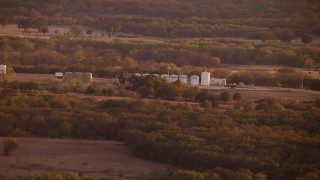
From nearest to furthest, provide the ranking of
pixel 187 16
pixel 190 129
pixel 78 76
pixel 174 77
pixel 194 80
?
pixel 190 129
pixel 194 80
pixel 78 76
pixel 174 77
pixel 187 16

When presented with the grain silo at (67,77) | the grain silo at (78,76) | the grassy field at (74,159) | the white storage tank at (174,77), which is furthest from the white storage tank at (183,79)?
the grassy field at (74,159)

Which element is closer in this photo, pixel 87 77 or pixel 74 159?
pixel 74 159

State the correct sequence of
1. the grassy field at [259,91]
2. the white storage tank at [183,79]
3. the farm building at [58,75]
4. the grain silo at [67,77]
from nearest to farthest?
the grassy field at [259,91] → the grain silo at [67,77] → the white storage tank at [183,79] → the farm building at [58,75]

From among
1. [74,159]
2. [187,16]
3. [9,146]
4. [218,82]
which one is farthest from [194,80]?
[187,16]

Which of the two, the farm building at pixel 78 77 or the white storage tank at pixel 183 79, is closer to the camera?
the farm building at pixel 78 77

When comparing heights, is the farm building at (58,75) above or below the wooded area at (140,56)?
below

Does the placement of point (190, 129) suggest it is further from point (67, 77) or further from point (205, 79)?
point (67, 77)

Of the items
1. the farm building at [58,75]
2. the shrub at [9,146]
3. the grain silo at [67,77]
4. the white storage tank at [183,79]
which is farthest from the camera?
the farm building at [58,75]

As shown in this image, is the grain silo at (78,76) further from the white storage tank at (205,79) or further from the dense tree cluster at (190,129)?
A: the dense tree cluster at (190,129)
